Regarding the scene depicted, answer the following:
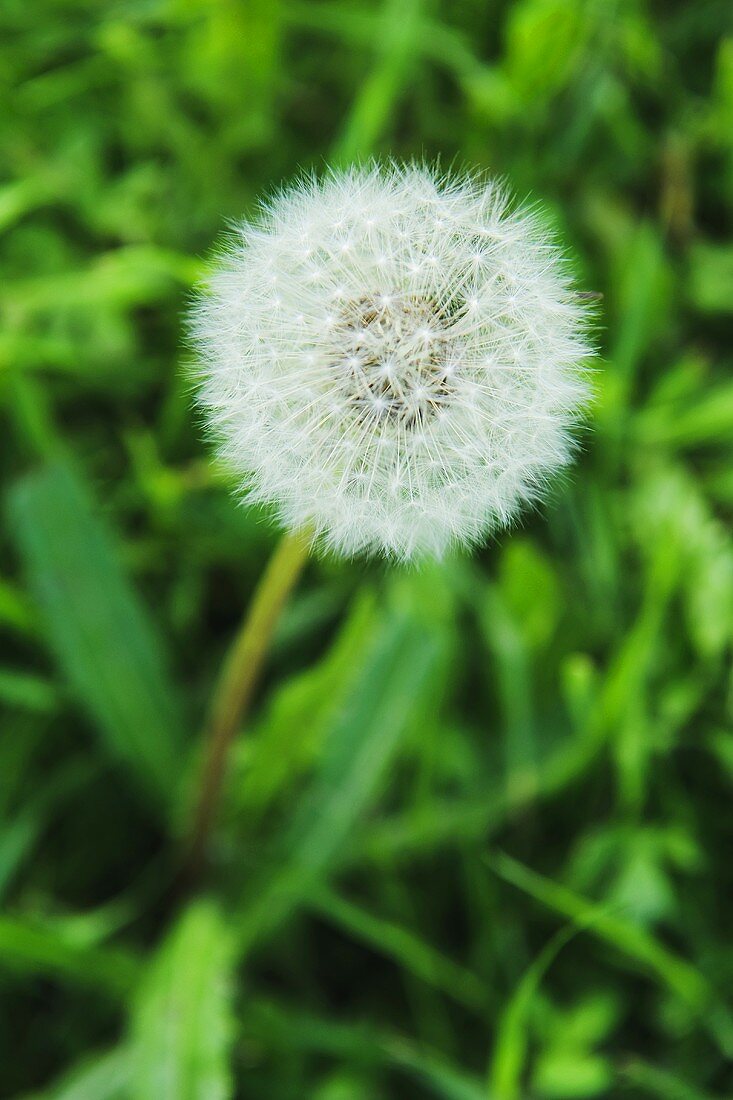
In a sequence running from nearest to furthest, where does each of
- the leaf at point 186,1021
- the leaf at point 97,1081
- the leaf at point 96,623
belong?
the leaf at point 186,1021, the leaf at point 97,1081, the leaf at point 96,623

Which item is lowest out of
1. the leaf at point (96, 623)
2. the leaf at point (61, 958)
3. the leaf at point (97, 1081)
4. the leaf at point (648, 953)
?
the leaf at point (648, 953)

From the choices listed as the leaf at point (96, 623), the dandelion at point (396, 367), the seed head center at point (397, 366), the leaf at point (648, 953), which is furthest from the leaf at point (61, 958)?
the seed head center at point (397, 366)

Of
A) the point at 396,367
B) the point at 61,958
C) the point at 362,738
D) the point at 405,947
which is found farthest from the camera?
the point at 362,738

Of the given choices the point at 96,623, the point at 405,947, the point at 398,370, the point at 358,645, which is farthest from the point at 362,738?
the point at 398,370

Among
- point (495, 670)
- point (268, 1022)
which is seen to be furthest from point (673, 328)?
point (268, 1022)

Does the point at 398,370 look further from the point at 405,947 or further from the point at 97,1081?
the point at 97,1081

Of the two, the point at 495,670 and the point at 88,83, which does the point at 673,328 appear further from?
the point at 88,83

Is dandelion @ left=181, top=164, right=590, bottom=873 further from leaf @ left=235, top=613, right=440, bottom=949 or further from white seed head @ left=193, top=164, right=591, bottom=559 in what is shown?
leaf @ left=235, top=613, right=440, bottom=949

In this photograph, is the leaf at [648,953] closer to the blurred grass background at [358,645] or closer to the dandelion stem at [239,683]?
the blurred grass background at [358,645]
